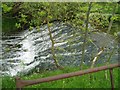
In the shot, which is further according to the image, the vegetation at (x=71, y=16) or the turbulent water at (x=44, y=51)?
the turbulent water at (x=44, y=51)

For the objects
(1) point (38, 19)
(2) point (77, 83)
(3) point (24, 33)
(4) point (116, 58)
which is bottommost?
(2) point (77, 83)

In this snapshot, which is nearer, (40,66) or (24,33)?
(40,66)

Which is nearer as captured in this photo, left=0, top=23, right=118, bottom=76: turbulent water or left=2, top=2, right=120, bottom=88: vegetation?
left=2, top=2, right=120, bottom=88: vegetation

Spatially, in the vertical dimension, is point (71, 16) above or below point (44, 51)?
above

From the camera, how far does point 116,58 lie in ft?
51.2

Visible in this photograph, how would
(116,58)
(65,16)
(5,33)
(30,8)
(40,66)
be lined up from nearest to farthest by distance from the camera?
(30,8) → (65,16) → (40,66) → (116,58) → (5,33)

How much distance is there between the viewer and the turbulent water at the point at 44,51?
1380cm

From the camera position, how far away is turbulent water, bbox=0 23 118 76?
543 inches

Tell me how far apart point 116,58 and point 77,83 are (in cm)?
734

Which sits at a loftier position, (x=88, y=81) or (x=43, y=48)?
(x=43, y=48)

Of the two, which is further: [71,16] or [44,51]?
[44,51]

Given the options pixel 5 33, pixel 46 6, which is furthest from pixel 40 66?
pixel 5 33

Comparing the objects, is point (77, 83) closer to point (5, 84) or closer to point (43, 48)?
point (5, 84)

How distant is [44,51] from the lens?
1786 centimetres
